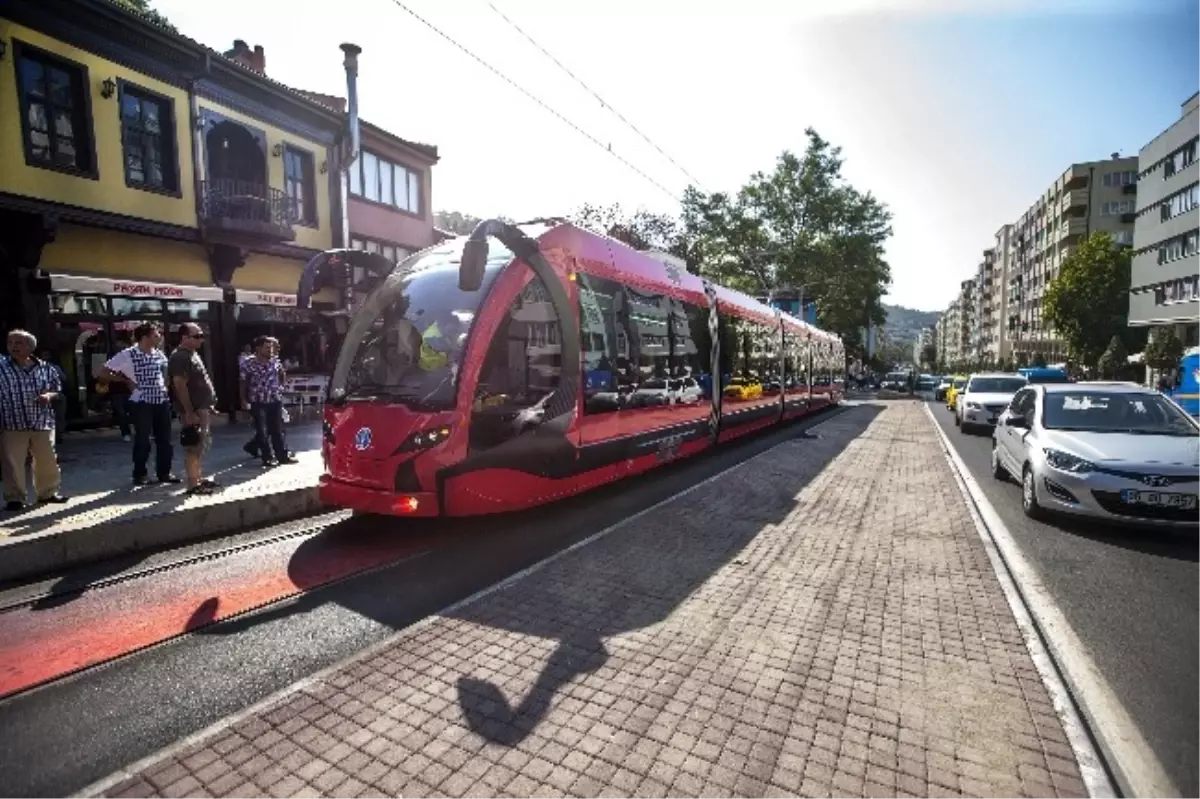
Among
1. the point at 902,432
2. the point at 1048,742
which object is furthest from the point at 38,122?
the point at 902,432

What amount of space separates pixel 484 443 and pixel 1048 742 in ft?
14.8

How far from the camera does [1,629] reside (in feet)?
12.8

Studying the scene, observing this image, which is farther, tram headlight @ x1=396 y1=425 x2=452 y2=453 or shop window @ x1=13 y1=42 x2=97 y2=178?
shop window @ x1=13 y1=42 x2=97 y2=178

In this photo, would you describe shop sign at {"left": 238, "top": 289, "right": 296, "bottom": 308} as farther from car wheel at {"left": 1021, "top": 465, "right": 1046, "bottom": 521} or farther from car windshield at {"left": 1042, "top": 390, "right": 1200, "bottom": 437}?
car windshield at {"left": 1042, "top": 390, "right": 1200, "bottom": 437}

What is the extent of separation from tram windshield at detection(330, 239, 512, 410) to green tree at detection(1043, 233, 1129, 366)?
54.8m

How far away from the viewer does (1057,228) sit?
228 feet

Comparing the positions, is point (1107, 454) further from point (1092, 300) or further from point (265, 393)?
point (1092, 300)

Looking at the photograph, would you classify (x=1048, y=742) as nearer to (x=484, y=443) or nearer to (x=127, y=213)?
(x=484, y=443)

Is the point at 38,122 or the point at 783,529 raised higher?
the point at 38,122

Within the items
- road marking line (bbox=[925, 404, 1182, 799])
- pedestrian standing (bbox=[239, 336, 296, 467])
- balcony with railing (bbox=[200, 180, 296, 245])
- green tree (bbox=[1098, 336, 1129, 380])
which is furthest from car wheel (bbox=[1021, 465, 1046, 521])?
green tree (bbox=[1098, 336, 1129, 380])

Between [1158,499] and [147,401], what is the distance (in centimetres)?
1097

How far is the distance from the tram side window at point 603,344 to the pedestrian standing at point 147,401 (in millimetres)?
5246

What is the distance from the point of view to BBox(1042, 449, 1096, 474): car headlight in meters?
6.01

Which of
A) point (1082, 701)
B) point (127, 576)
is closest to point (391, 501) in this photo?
point (127, 576)
